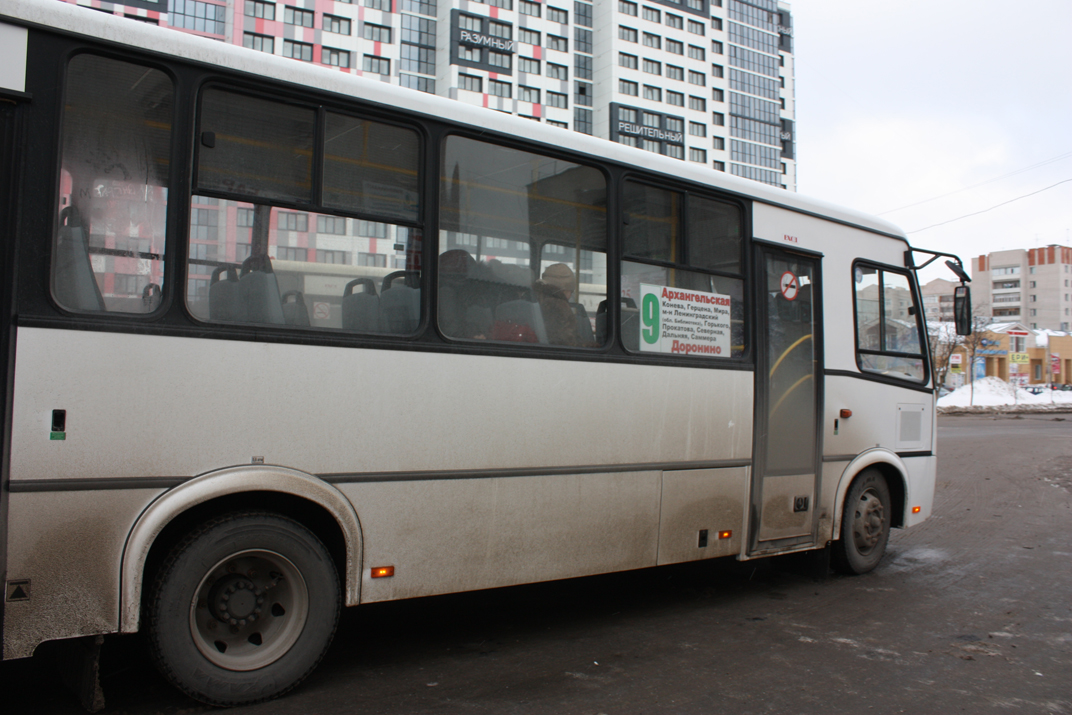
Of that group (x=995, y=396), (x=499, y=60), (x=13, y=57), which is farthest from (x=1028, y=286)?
(x=13, y=57)

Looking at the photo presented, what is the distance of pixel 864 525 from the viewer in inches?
265

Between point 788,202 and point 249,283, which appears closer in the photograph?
point 249,283

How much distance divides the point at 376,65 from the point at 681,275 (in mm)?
65291

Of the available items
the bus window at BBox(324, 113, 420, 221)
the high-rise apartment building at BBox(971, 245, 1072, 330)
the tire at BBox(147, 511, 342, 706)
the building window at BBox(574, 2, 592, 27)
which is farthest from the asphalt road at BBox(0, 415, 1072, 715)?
the high-rise apartment building at BBox(971, 245, 1072, 330)

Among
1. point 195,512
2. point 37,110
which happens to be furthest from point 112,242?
point 195,512

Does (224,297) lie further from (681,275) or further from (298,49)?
(298,49)

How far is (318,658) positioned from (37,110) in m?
2.68

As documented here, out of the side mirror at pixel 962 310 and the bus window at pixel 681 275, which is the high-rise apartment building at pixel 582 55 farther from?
the side mirror at pixel 962 310

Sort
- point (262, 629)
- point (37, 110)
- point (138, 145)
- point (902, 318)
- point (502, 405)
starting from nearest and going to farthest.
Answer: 1. point (37, 110)
2. point (138, 145)
3. point (262, 629)
4. point (502, 405)
5. point (902, 318)

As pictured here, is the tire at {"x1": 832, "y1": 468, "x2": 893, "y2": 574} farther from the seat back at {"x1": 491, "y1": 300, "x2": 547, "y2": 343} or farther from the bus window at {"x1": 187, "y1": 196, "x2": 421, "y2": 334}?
the bus window at {"x1": 187, "y1": 196, "x2": 421, "y2": 334}

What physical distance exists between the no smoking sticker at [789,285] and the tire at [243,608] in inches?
155

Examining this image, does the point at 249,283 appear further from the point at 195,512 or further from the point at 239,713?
the point at 239,713

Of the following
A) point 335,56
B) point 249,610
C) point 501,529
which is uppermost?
point 335,56

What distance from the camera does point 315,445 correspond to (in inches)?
152
